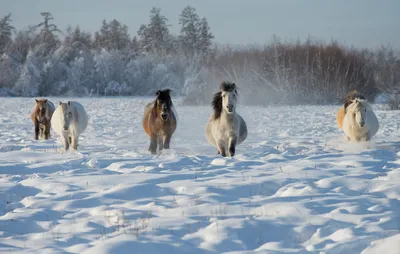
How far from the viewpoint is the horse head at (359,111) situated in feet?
31.8

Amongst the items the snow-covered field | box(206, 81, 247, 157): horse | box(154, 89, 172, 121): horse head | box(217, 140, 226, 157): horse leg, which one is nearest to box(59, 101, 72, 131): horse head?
the snow-covered field

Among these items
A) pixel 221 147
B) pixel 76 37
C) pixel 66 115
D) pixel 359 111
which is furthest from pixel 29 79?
pixel 359 111

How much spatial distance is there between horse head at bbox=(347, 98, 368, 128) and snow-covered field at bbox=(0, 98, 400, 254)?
1.39m

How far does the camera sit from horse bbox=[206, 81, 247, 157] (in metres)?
8.75

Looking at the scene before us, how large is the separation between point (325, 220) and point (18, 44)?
190 feet

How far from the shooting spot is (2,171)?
24.5 ft

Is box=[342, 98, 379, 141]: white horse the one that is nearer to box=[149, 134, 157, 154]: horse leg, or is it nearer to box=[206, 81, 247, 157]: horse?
box=[206, 81, 247, 157]: horse

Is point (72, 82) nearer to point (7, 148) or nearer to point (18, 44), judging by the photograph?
point (18, 44)

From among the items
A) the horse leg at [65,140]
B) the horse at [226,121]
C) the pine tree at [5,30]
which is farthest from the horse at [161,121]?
the pine tree at [5,30]

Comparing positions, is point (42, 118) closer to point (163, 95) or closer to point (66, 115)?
point (66, 115)

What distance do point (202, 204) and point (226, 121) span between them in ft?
13.7

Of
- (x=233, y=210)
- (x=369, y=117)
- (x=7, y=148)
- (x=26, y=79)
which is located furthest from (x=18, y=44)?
(x=233, y=210)

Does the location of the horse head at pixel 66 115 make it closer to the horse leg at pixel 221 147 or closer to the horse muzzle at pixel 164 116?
the horse muzzle at pixel 164 116

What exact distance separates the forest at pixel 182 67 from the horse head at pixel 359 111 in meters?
15.6
